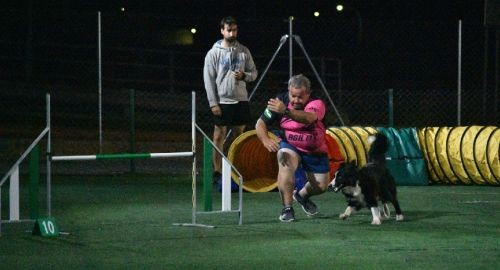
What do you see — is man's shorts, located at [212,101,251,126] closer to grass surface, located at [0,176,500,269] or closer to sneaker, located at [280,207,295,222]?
grass surface, located at [0,176,500,269]

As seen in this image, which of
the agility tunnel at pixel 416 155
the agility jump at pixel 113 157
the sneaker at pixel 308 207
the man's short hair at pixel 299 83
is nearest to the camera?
the agility jump at pixel 113 157

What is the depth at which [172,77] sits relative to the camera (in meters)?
20.6

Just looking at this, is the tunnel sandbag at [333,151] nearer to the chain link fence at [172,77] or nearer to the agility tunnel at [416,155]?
the agility tunnel at [416,155]

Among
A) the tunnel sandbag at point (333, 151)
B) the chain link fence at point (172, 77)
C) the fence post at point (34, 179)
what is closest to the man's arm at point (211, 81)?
the tunnel sandbag at point (333, 151)

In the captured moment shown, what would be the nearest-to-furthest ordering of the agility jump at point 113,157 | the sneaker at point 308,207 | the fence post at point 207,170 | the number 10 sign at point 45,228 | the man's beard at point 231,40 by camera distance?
the agility jump at point 113,157 < the number 10 sign at point 45,228 < the fence post at point 207,170 < the sneaker at point 308,207 < the man's beard at point 231,40

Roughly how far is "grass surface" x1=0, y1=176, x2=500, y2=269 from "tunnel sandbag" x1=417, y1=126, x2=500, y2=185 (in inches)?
50.9

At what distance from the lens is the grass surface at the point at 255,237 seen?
6688 mm

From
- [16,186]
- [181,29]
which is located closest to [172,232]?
[16,186]

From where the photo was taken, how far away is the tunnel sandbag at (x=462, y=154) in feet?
41.5

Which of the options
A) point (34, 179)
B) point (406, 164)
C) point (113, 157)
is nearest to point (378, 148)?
point (113, 157)

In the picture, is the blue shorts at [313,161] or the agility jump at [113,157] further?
the blue shorts at [313,161]

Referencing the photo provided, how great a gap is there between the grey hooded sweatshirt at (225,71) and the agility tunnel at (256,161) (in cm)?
51

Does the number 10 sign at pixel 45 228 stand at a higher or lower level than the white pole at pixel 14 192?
lower

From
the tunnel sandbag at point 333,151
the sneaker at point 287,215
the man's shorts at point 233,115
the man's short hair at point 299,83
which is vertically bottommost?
the sneaker at point 287,215
